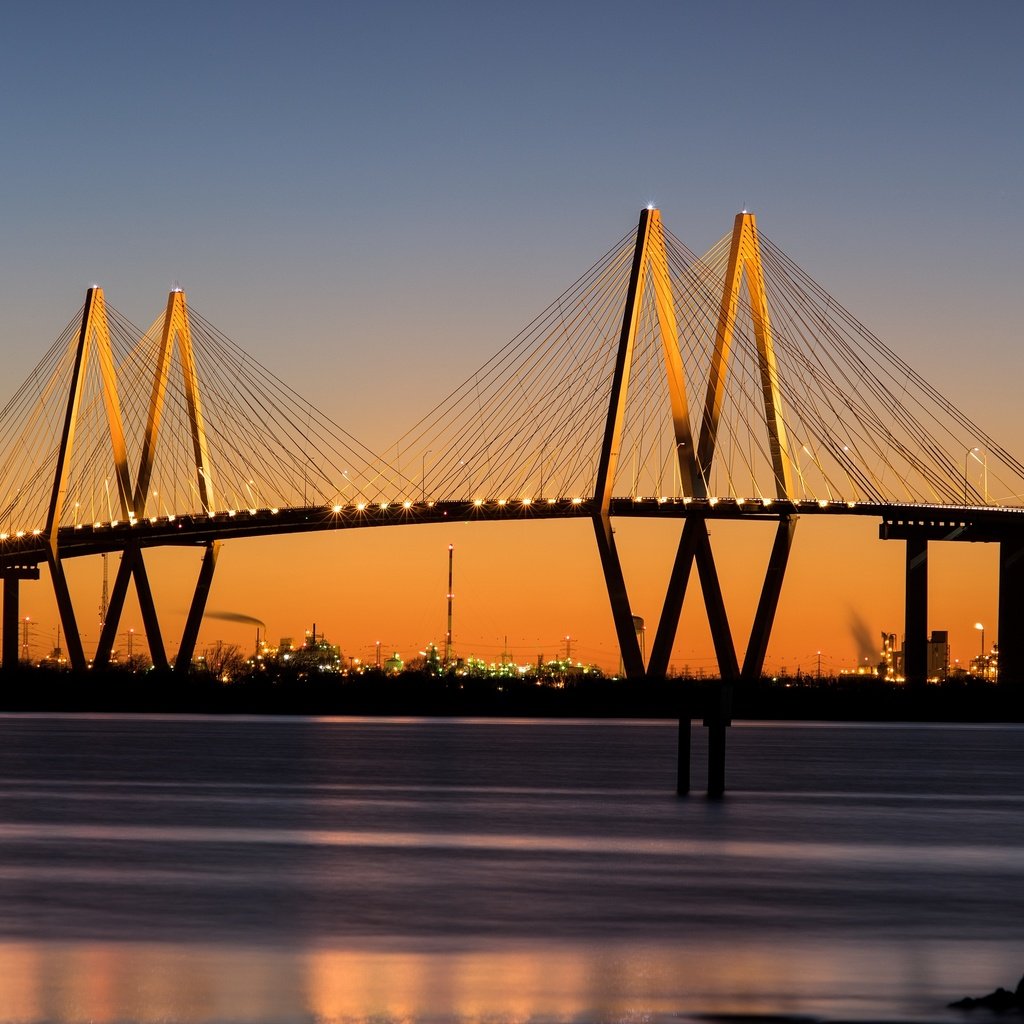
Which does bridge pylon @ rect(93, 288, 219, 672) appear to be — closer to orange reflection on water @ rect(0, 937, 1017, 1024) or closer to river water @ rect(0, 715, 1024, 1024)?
river water @ rect(0, 715, 1024, 1024)

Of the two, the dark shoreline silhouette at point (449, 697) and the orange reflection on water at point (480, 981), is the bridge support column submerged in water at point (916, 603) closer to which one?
the dark shoreline silhouette at point (449, 697)

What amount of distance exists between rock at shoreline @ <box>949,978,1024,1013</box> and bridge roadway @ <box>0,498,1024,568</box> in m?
50.7

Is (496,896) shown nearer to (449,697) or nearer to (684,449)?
(684,449)

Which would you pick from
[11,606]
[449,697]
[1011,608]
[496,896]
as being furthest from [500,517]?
[496,896]

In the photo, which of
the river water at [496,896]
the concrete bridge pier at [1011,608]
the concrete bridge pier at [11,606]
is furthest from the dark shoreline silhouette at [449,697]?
the river water at [496,896]

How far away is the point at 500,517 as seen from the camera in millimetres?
71000

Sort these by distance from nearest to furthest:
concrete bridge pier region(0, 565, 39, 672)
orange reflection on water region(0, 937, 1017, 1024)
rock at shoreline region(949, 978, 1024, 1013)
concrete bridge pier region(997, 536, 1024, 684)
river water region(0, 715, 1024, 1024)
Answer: rock at shoreline region(949, 978, 1024, 1013) → orange reflection on water region(0, 937, 1017, 1024) → river water region(0, 715, 1024, 1024) → concrete bridge pier region(997, 536, 1024, 684) → concrete bridge pier region(0, 565, 39, 672)

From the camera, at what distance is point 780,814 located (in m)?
33.8

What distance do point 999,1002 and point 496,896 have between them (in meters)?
8.11

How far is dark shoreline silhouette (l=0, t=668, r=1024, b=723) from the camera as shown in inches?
3627

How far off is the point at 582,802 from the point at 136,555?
44.2m

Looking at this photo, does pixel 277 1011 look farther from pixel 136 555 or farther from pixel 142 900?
pixel 136 555

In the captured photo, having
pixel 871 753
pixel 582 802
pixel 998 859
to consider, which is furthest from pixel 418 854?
pixel 871 753

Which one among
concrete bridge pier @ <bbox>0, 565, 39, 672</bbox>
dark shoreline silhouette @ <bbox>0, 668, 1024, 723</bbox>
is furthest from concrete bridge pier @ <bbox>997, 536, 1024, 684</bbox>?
concrete bridge pier @ <bbox>0, 565, 39, 672</bbox>
